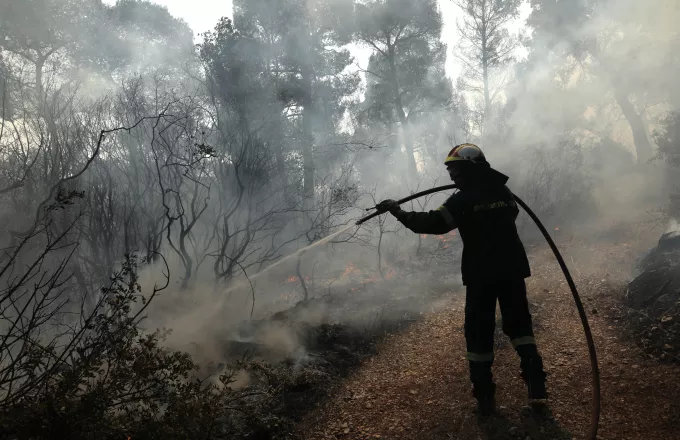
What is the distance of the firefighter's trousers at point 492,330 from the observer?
10.7ft

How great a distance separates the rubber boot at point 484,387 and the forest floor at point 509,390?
0.30 ft

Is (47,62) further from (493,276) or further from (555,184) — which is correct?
(555,184)

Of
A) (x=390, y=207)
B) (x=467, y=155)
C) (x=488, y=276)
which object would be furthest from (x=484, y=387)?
(x=467, y=155)

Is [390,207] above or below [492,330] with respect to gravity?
above

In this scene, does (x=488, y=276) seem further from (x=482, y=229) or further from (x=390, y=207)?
(x=390, y=207)

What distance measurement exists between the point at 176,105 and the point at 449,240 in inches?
412

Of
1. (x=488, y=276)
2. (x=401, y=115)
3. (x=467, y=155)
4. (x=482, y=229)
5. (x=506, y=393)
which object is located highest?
(x=401, y=115)

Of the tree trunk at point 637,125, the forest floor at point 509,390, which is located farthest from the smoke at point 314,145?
the forest floor at point 509,390

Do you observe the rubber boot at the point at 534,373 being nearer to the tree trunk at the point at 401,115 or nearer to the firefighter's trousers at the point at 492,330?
the firefighter's trousers at the point at 492,330

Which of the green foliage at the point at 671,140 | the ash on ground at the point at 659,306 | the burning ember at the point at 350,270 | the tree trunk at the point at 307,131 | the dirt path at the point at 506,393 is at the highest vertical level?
the tree trunk at the point at 307,131

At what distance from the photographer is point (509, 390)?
3.71m

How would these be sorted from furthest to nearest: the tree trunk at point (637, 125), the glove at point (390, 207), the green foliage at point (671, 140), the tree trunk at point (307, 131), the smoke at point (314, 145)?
the tree trunk at point (637, 125), the tree trunk at point (307, 131), the green foliage at point (671, 140), the smoke at point (314, 145), the glove at point (390, 207)

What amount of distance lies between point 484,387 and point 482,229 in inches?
53.6

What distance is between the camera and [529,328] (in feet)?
10.9
